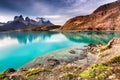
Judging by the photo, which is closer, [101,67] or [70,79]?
[70,79]

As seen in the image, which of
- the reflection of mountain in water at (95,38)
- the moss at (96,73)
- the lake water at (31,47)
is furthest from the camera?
the reflection of mountain in water at (95,38)

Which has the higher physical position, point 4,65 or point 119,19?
point 119,19

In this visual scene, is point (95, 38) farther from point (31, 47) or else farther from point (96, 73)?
point (96, 73)

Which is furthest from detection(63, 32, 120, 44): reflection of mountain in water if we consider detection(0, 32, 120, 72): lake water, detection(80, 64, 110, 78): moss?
detection(80, 64, 110, 78): moss

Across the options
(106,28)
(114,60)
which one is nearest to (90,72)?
(114,60)

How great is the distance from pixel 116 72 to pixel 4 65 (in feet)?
95.2

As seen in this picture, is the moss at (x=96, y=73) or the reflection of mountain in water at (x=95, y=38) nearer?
the moss at (x=96, y=73)

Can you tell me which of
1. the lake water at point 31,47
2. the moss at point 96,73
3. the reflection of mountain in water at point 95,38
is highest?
the moss at point 96,73

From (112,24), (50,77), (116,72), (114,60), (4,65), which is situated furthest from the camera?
(112,24)

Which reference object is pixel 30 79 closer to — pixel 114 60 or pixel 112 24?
pixel 114 60

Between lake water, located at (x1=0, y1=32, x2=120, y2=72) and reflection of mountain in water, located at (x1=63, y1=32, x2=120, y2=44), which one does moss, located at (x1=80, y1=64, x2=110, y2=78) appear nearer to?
lake water, located at (x1=0, y1=32, x2=120, y2=72)

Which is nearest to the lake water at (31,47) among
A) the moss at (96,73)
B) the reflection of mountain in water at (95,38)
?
the reflection of mountain in water at (95,38)

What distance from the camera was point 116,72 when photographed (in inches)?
632

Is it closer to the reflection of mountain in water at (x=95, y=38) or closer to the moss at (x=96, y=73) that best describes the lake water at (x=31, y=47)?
the reflection of mountain in water at (x=95, y=38)
